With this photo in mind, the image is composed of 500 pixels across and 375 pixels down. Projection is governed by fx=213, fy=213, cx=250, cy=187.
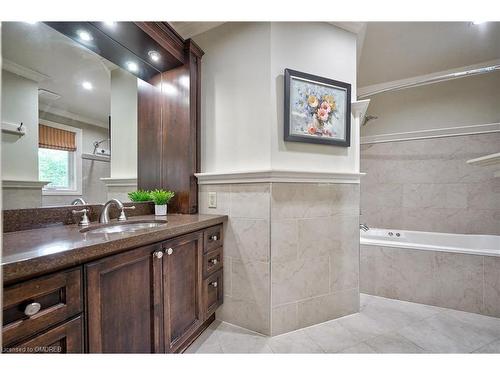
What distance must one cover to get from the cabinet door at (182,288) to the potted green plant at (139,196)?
2.03 ft

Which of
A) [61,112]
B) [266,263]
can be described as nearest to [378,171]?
[266,263]

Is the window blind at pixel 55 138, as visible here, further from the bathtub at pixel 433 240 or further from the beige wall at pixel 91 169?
the bathtub at pixel 433 240

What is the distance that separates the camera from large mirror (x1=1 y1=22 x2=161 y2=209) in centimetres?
103

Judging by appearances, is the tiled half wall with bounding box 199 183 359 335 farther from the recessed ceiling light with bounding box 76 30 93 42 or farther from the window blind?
the recessed ceiling light with bounding box 76 30 93 42

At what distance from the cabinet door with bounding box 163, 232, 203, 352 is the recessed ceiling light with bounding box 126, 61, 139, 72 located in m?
1.34

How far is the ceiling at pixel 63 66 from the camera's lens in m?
1.06

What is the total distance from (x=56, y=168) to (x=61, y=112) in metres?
0.32

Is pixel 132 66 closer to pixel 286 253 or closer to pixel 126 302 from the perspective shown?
pixel 126 302

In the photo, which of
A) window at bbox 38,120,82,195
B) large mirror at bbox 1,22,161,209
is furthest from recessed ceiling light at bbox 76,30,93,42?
window at bbox 38,120,82,195

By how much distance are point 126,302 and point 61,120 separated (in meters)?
1.07

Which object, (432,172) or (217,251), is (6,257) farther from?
(432,172)

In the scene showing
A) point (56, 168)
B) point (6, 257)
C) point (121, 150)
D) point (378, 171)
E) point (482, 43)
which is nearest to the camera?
point (6, 257)

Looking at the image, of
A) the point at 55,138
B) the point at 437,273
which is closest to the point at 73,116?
the point at 55,138

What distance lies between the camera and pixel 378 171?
272 cm
